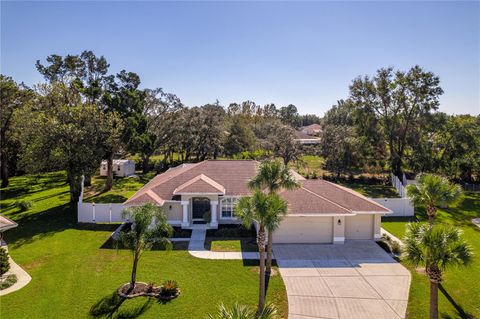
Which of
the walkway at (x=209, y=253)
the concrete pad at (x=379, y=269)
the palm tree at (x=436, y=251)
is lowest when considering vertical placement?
the concrete pad at (x=379, y=269)

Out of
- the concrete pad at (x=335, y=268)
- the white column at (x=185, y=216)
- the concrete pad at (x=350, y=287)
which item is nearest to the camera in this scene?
the concrete pad at (x=350, y=287)

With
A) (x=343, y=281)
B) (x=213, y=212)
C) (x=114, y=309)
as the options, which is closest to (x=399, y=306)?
(x=343, y=281)

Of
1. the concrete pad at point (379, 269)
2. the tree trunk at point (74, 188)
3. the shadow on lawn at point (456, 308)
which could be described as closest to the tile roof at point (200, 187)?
the concrete pad at point (379, 269)

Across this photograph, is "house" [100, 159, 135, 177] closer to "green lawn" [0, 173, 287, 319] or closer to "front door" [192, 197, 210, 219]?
"green lawn" [0, 173, 287, 319]

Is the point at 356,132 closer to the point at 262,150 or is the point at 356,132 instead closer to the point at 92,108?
the point at 262,150

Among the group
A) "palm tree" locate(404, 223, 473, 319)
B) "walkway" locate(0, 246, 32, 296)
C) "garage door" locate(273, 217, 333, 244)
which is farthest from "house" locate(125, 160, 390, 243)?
"palm tree" locate(404, 223, 473, 319)

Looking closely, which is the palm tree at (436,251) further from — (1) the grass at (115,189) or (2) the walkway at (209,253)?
(1) the grass at (115,189)

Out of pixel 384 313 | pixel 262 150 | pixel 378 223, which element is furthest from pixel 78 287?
pixel 262 150
